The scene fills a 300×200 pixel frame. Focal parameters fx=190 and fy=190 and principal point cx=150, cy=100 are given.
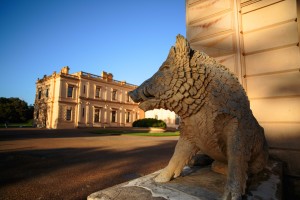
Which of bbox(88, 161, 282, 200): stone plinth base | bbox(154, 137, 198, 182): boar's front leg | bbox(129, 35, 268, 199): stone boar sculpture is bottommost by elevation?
bbox(88, 161, 282, 200): stone plinth base

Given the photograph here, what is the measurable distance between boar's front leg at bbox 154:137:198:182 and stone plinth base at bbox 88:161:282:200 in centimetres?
6

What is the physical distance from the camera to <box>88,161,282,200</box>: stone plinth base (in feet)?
4.73

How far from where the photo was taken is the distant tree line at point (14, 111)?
37531 millimetres

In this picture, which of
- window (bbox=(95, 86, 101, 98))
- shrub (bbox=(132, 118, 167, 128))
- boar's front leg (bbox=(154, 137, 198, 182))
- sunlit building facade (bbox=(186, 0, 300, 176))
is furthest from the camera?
window (bbox=(95, 86, 101, 98))

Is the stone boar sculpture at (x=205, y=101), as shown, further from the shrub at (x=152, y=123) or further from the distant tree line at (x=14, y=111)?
the distant tree line at (x=14, y=111)

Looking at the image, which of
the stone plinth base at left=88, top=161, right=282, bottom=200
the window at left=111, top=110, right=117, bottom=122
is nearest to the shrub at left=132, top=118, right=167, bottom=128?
the window at left=111, top=110, right=117, bottom=122

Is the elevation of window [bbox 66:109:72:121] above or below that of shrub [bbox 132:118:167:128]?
above

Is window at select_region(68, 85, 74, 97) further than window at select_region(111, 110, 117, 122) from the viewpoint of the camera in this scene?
No

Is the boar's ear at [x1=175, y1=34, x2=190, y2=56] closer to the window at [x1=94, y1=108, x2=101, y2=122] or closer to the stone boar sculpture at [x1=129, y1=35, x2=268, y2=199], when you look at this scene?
the stone boar sculpture at [x1=129, y1=35, x2=268, y2=199]

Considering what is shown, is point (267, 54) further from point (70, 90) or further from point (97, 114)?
point (97, 114)

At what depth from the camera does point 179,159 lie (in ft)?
5.92

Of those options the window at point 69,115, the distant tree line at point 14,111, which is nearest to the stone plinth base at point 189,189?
the window at point 69,115

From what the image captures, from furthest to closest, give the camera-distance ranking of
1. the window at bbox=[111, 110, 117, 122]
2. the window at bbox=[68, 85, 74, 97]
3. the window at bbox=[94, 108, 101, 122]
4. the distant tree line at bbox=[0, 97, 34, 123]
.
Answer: the distant tree line at bbox=[0, 97, 34, 123] < the window at bbox=[111, 110, 117, 122] < the window at bbox=[94, 108, 101, 122] < the window at bbox=[68, 85, 74, 97]

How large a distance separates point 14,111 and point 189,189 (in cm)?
4712
